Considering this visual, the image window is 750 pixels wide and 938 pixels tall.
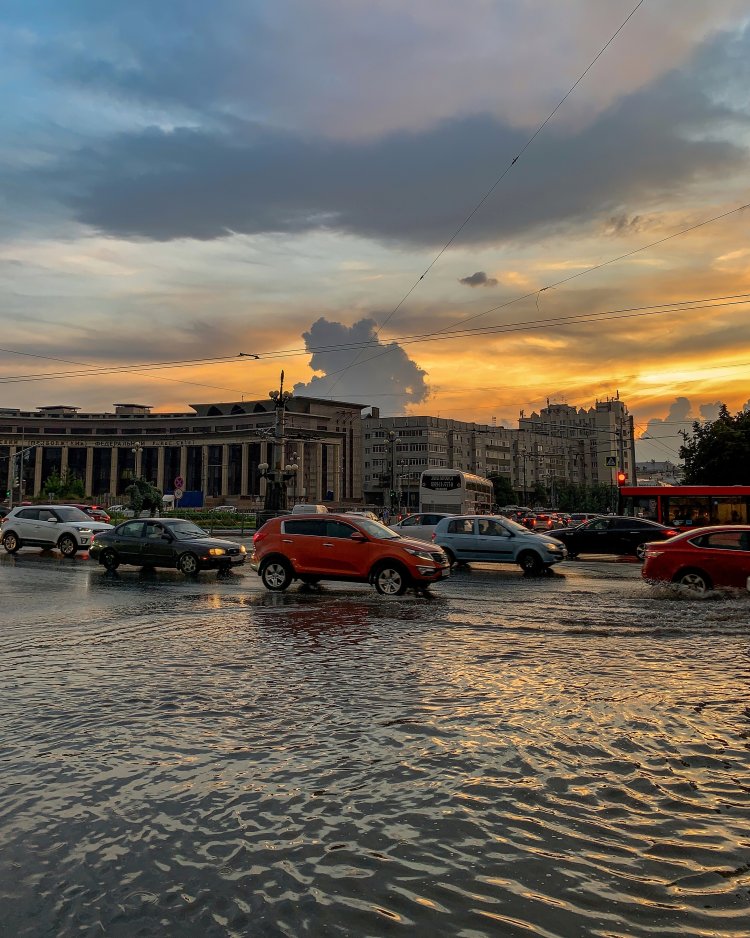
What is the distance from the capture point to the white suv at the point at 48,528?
2753 centimetres

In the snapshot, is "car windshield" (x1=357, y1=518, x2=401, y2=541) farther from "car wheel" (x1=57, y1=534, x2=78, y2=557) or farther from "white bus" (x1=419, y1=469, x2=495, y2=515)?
"white bus" (x1=419, y1=469, x2=495, y2=515)

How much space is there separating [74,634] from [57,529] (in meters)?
19.4

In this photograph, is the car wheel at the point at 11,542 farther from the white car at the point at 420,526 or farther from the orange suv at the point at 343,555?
the orange suv at the point at 343,555

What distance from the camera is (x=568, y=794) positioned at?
4297mm

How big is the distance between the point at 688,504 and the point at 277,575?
23.1 metres

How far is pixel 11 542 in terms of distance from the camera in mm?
28469

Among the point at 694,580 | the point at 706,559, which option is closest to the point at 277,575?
the point at 694,580

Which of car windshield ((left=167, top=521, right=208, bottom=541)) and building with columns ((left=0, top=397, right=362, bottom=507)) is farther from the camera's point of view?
building with columns ((left=0, top=397, right=362, bottom=507))

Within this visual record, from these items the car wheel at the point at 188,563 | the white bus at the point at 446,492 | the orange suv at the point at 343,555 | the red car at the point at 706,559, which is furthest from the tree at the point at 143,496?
the red car at the point at 706,559

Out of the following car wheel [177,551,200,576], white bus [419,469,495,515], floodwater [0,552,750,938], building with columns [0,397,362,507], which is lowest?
floodwater [0,552,750,938]

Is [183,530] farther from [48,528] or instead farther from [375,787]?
[375,787]

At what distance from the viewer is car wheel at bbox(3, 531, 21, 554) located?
2830cm

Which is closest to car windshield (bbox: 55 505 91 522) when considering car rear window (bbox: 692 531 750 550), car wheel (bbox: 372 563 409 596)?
car wheel (bbox: 372 563 409 596)

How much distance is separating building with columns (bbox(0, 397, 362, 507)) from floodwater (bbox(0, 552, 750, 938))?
366 feet
